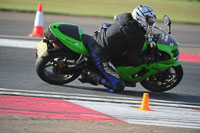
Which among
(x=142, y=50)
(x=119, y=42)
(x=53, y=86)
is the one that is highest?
(x=119, y=42)

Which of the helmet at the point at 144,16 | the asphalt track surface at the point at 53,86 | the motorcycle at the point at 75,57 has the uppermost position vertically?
the helmet at the point at 144,16

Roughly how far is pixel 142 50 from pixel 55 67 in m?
1.53

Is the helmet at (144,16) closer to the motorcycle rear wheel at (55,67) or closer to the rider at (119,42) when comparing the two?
the rider at (119,42)

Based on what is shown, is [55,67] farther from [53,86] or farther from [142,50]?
[142,50]

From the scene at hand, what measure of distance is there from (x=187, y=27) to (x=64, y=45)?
12.1 m

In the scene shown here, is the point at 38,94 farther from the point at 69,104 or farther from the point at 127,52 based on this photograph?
the point at 127,52

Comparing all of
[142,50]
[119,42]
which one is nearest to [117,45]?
[119,42]

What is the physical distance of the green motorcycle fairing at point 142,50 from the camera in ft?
23.7

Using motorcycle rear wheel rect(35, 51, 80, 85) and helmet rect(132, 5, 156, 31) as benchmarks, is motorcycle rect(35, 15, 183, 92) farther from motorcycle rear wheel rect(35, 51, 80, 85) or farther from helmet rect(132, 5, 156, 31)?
helmet rect(132, 5, 156, 31)

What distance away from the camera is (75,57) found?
7316 mm

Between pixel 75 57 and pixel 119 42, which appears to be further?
pixel 75 57

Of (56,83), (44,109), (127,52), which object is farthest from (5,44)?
(44,109)

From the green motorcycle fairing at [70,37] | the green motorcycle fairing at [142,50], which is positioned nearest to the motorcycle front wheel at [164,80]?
the green motorcycle fairing at [142,50]

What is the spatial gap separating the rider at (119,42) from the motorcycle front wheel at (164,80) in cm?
52
